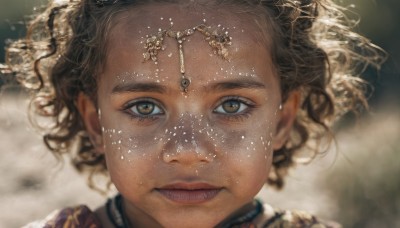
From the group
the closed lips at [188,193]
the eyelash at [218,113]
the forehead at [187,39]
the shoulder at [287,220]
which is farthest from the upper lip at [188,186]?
the shoulder at [287,220]

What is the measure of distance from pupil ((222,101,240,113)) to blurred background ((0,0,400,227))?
93cm

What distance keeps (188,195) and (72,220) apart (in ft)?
2.00

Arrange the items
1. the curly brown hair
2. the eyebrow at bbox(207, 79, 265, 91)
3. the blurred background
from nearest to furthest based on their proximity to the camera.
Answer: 1. the eyebrow at bbox(207, 79, 265, 91)
2. the curly brown hair
3. the blurred background

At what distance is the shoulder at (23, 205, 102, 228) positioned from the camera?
3525 millimetres

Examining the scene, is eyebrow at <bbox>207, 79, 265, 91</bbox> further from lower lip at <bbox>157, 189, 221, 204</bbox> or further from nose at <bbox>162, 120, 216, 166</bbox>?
lower lip at <bbox>157, 189, 221, 204</bbox>

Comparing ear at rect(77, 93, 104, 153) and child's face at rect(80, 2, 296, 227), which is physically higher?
child's face at rect(80, 2, 296, 227)

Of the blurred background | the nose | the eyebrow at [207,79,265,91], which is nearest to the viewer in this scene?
the nose

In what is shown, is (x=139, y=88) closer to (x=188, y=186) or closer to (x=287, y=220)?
(x=188, y=186)

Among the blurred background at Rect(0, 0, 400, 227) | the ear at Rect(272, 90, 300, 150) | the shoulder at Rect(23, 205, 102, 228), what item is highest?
the ear at Rect(272, 90, 300, 150)

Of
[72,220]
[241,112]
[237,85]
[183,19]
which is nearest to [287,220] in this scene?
[241,112]

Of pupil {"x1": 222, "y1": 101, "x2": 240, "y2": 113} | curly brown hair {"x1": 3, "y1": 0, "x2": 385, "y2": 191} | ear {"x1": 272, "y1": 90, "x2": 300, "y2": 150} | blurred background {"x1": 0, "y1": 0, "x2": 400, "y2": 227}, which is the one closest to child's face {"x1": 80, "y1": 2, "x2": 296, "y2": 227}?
pupil {"x1": 222, "y1": 101, "x2": 240, "y2": 113}

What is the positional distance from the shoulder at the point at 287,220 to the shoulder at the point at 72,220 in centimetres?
65

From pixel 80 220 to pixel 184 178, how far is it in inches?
24.7

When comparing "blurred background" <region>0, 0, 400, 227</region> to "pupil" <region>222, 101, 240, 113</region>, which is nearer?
"pupil" <region>222, 101, 240, 113</region>
